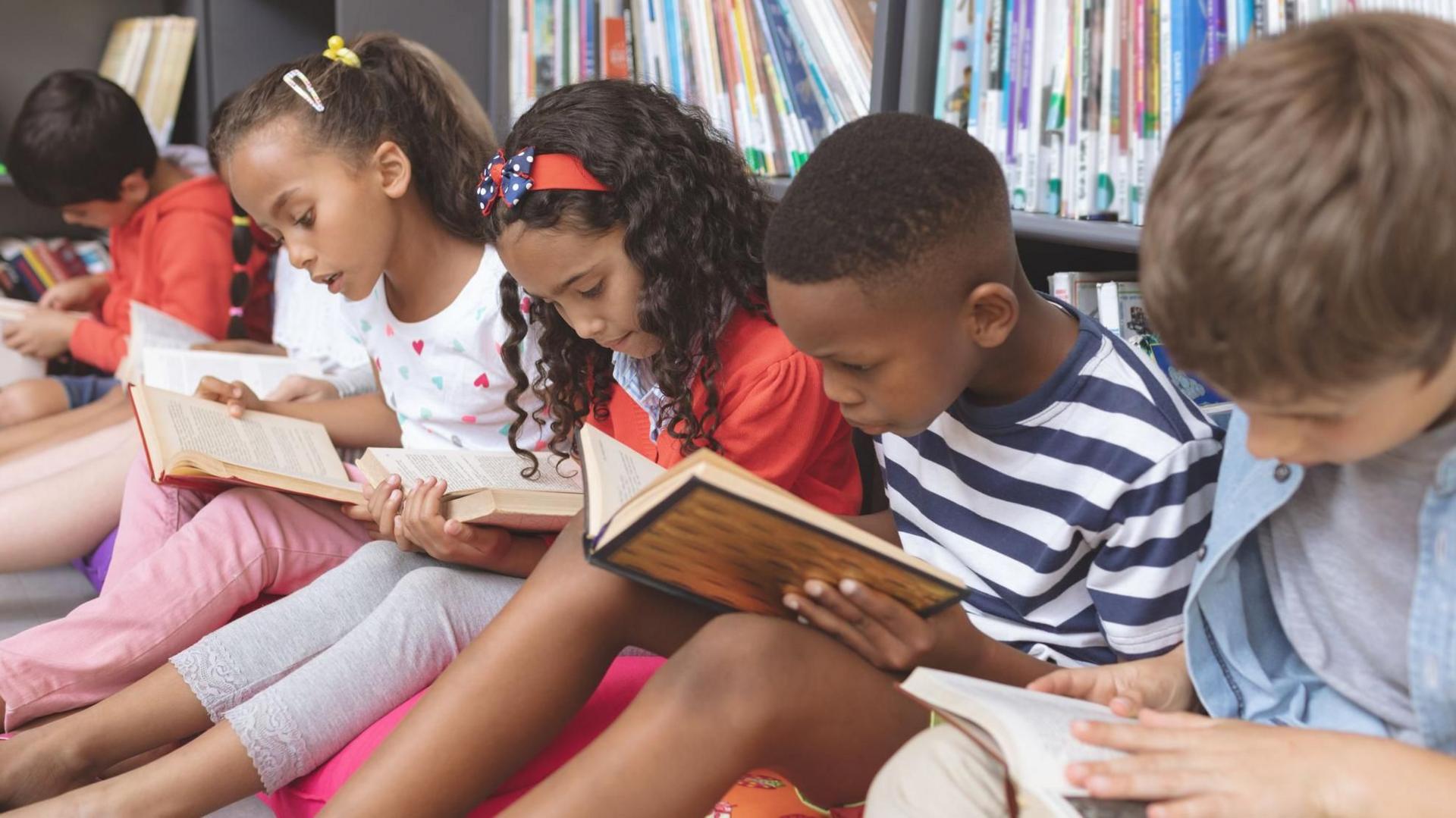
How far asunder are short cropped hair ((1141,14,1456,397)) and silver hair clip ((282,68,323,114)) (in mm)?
1082

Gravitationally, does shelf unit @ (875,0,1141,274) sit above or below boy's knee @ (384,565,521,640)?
above

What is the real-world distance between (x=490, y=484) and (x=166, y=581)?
1.23 feet

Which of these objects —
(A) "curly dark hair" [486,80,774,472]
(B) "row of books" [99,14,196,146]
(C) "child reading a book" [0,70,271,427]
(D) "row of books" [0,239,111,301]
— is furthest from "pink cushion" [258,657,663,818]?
(B) "row of books" [99,14,196,146]

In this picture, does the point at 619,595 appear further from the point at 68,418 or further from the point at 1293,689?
the point at 68,418

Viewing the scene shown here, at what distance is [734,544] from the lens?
2.55ft

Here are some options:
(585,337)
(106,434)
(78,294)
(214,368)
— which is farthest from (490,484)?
(78,294)

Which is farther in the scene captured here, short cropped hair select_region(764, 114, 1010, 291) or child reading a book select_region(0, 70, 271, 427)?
child reading a book select_region(0, 70, 271, 427)

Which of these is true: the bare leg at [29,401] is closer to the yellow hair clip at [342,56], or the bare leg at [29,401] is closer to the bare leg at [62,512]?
the bare leg at [62,512]

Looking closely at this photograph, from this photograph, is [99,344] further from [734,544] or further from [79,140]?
[734,544]

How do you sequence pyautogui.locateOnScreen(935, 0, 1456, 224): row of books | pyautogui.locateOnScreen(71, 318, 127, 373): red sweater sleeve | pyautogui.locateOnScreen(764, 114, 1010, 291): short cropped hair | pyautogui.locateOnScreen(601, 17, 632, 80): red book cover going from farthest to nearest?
pyautogui.locateOnScreen(71, 318, 127, 373): red sweater sleeve, pyautogui.locateOnScreen(601, 17, 632, 80): red book cover, pyautogui.locateOnScreen(935, 0, 1456, 224): row of books, pyautogui.locateOnScreen(764, 114, 1010, 291): short cropped hair

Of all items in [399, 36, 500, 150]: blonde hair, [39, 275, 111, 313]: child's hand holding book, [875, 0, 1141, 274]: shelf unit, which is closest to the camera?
[875, 0, 1141, 274]: shelf unit

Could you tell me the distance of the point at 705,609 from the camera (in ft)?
3.22

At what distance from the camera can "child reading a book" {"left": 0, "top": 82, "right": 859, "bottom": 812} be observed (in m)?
1.08

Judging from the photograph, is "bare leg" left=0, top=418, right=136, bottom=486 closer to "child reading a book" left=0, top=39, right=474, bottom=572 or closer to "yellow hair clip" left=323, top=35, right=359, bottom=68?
"child reading a book" left=0, top=39, right=474, bottom=572
